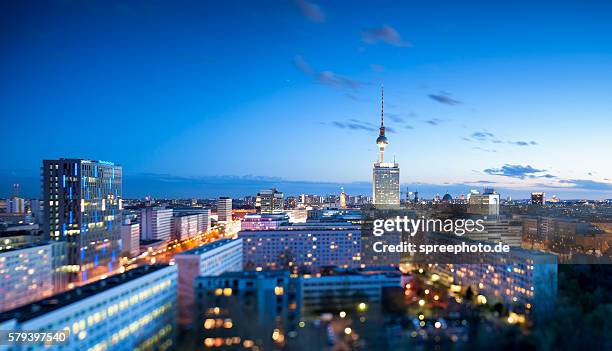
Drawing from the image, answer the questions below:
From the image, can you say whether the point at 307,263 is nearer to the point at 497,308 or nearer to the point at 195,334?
the point at 497,308

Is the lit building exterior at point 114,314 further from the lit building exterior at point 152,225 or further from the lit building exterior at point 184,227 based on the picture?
the lit building exterior at point 184,227

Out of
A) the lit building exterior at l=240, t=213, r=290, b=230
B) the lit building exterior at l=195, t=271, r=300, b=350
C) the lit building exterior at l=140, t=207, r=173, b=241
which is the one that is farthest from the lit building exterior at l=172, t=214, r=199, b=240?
the lit building exterior at l=195, t=271, r=300, b=350

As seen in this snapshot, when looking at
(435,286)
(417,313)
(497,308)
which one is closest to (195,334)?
(417,313)

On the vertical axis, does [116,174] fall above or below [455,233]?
above

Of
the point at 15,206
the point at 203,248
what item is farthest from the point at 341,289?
the point at 15,206

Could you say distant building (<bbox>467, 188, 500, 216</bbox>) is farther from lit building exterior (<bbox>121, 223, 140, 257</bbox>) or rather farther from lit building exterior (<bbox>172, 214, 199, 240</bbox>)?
lit building exterior (<bbox>121, 223, 140, 257</bbox>)

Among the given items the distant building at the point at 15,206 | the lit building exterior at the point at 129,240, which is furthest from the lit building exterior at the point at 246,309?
the distant building at the point at 15,206
